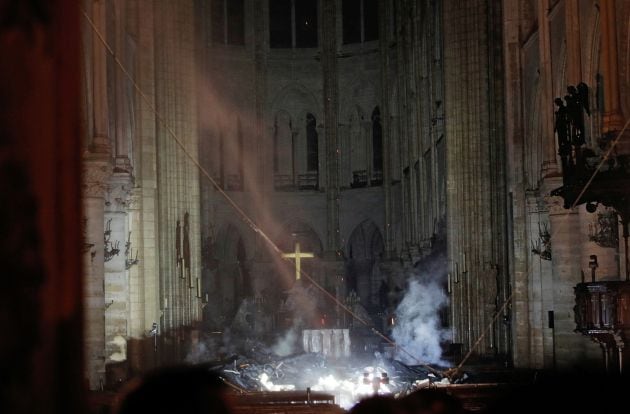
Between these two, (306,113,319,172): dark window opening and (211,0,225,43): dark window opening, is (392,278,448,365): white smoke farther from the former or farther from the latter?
(211,0,225,43): dark window opening

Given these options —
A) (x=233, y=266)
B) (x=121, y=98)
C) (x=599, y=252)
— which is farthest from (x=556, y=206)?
(x=233, y=266)

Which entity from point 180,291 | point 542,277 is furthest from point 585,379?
point 180,291

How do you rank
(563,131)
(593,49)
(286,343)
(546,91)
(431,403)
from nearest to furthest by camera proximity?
(431,403) → (563,131) → (593,49) → (546,91) → (286,343)

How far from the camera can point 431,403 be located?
422cm

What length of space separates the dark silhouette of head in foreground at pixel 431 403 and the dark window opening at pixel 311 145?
146 feet

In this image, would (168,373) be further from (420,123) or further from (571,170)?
(420,123)

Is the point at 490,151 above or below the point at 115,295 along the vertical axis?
above

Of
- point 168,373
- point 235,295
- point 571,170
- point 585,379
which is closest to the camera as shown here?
point 168,373

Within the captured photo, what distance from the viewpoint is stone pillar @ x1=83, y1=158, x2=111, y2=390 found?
19.5m

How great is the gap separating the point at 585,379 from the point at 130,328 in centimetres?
2379

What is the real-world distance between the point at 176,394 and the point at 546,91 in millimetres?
21686

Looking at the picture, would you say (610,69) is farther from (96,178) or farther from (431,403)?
(431,403)

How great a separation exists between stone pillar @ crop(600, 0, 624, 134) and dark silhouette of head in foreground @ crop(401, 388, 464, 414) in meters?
13.1

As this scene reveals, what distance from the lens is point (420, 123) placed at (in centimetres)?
4009
